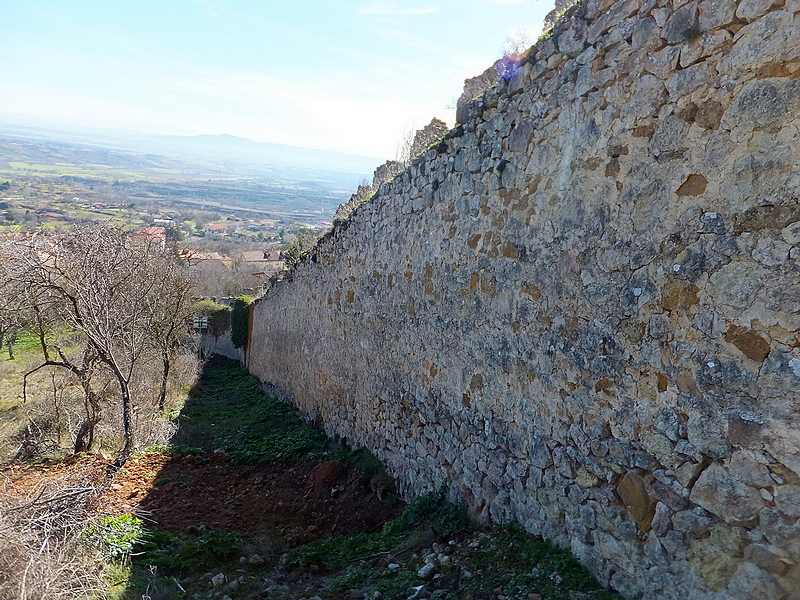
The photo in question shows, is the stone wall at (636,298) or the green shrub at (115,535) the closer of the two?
the stone wall at (636,298)

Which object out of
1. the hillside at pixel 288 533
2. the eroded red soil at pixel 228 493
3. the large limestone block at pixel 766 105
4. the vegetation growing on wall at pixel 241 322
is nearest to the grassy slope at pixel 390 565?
the hillside at pixel 288 533

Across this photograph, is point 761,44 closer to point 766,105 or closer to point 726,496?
point 766,105

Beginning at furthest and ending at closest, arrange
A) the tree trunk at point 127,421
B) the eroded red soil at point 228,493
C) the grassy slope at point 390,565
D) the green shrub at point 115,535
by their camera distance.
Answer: the tree trunk at point 127,421, the eroded red soil at point 228,493, the green shrub at point 115,535, the grassy slope at point 390,565

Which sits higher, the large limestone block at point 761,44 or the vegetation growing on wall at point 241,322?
the large limestone block at point 761,44

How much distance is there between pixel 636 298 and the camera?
2.57 meters

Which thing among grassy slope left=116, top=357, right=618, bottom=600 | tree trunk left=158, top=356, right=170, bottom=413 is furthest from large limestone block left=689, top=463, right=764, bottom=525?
tree trunk left=158, top=356, right=170, bottom=413

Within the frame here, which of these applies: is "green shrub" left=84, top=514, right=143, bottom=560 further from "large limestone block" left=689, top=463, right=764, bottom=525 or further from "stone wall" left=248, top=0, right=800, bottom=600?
"large limestone block" left=689, top=463, right=764, bottom=525

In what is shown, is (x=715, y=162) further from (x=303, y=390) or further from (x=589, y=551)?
(x=303, y=390)

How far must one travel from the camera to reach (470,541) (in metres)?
3.66

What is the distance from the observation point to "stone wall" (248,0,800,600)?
201 cm

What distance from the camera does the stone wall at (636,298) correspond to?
79.1 inches

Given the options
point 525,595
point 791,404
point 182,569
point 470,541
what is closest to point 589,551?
point 525,595

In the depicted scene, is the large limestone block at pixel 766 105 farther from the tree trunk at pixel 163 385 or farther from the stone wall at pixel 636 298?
the tree trunk at pixel 163 385

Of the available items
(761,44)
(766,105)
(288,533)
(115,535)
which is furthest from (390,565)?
A: (761,44)
